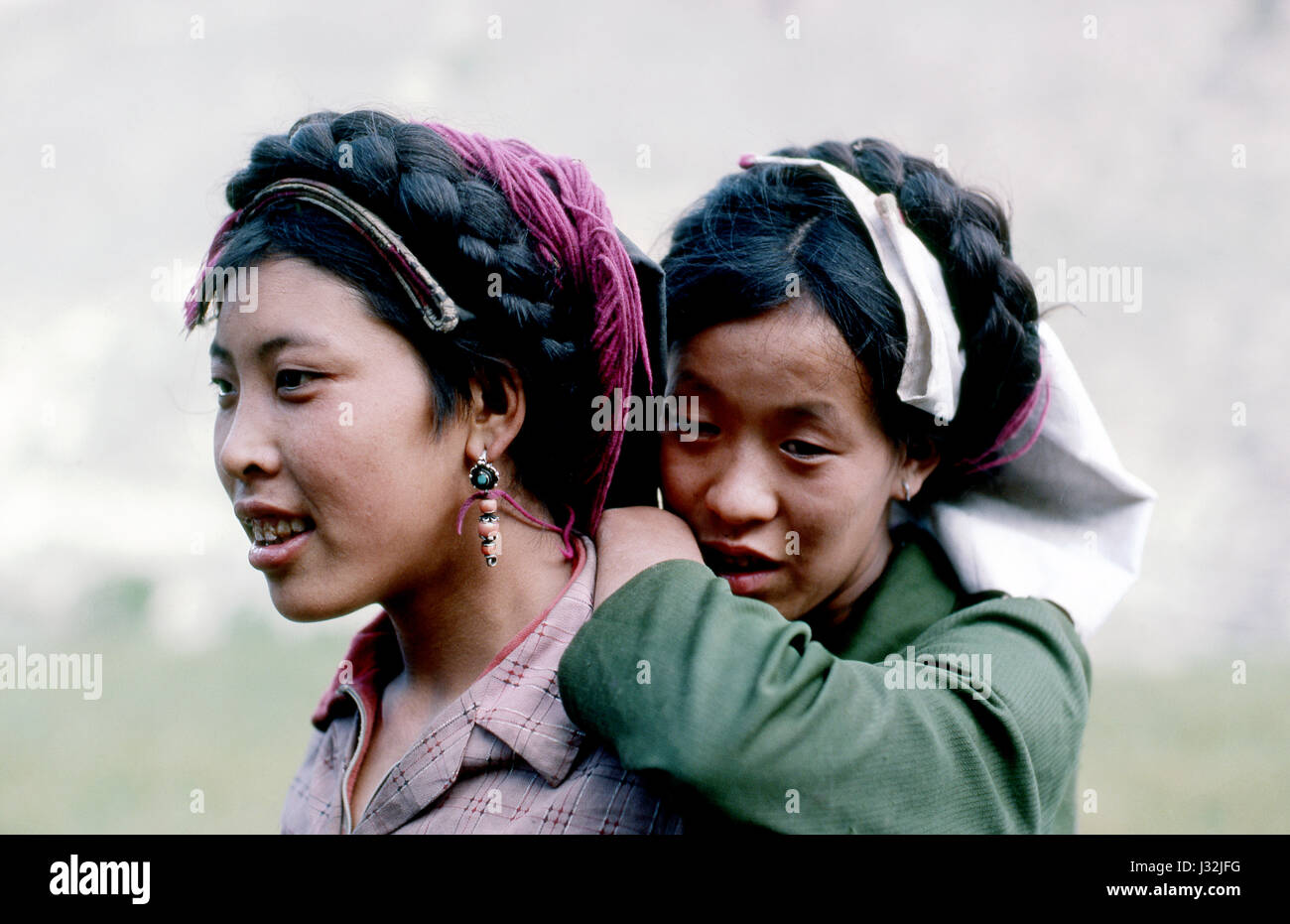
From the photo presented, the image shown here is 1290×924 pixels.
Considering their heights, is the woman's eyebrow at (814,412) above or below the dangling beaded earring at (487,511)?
above

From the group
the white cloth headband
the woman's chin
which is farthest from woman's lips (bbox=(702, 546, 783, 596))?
the woman's chin

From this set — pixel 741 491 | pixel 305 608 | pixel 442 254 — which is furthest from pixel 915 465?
pixel 305 608

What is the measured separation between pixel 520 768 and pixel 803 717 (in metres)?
0.52

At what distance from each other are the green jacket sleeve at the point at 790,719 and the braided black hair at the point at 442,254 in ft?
1.41

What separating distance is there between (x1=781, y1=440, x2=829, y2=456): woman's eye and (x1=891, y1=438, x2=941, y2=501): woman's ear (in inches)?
11.9

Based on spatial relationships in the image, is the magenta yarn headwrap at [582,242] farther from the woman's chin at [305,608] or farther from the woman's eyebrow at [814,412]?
the woman's chin at [305,608]

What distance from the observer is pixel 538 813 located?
6.90ft

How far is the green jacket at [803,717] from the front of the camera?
1.93 meters

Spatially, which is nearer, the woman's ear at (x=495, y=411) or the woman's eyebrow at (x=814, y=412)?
the woman's ear at (x=495, y=411)

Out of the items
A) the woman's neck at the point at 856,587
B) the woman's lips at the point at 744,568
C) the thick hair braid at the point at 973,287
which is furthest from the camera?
the woman's neck at the point at 856,587

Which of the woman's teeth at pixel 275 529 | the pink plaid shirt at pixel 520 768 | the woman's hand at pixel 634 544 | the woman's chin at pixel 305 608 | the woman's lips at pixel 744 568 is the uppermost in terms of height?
the woman's teeth at pixel 275 529

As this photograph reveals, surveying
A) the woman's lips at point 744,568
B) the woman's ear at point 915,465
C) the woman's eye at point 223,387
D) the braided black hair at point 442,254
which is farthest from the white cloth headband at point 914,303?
the woman's eye at point 223,387

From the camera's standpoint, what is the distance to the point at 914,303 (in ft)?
8.46

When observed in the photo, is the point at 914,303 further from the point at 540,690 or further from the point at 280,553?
the point at 280,553
